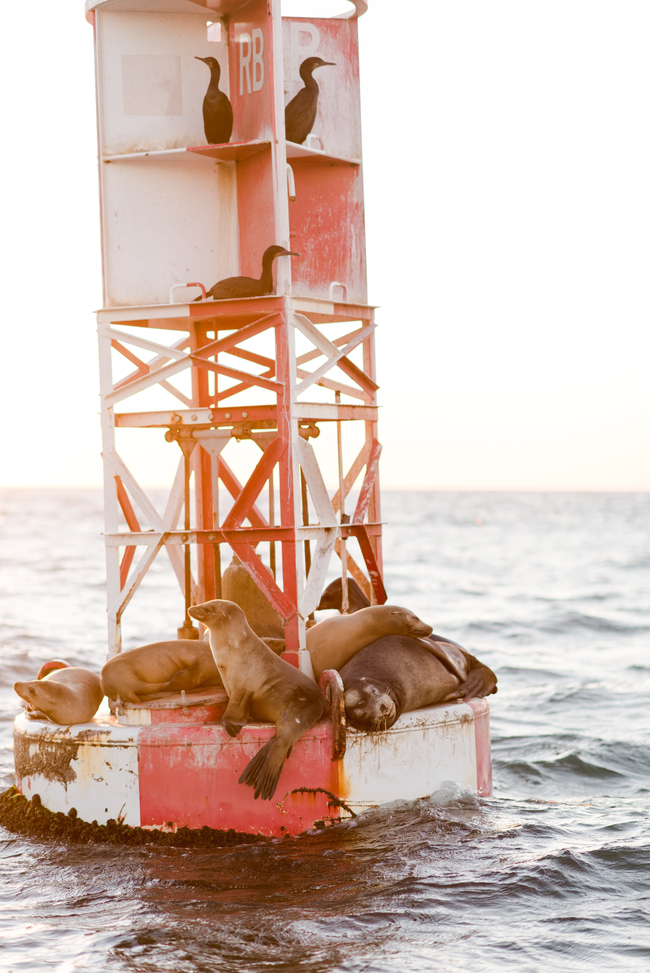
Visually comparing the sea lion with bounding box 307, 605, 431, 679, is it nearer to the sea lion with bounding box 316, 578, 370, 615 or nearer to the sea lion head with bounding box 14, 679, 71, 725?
the sea lion with bounding box 316, 578, 370, 615

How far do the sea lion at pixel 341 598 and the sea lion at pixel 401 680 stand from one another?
99cm

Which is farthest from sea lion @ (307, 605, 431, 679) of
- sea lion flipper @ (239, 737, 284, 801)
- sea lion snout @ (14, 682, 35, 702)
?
sea lion snout @ (14, 682, 35, 702)

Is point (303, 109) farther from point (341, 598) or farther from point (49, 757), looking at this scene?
point (49, 757)

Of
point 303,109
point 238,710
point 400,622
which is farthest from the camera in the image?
point 303,109

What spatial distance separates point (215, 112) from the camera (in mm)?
8992

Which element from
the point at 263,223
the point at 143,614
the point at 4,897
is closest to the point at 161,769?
the point at 4,897

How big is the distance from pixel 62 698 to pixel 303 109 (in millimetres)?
4948

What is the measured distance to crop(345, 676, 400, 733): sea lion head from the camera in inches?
313

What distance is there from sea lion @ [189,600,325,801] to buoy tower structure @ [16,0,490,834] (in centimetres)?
15

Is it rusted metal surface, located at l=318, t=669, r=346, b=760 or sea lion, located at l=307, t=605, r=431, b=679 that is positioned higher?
sea lion, located at l=307, t=605, r=431, b=679

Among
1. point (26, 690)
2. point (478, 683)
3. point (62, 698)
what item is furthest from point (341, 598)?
point (26, 690)

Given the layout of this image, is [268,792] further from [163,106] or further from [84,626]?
[84,626]

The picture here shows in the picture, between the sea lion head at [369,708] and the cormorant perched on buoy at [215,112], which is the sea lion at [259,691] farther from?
the cormorant perched on buoy at [215,112]

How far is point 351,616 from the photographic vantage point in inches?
359
